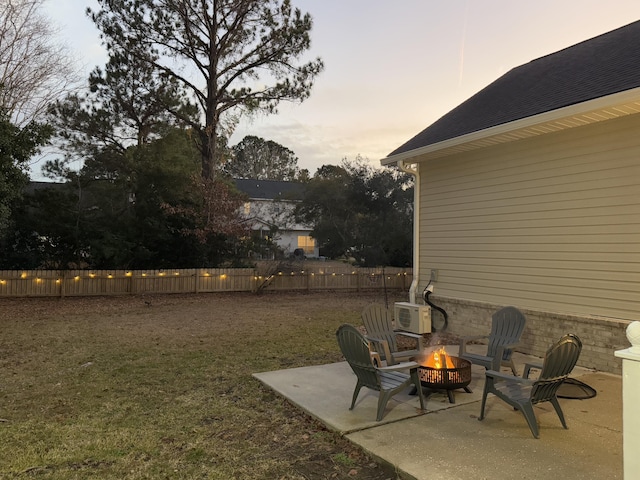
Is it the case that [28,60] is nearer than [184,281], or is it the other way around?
[28,60]

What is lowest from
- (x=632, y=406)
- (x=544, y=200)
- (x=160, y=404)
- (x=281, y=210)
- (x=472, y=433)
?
(x=160, y=404)

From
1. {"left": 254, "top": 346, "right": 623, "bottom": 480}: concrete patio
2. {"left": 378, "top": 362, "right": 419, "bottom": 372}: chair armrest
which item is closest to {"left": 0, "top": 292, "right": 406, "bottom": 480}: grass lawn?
{"left": 254, "top": 346, "right": 623, "bottom": 480}: concrete patio

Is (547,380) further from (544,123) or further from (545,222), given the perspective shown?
(544,123)

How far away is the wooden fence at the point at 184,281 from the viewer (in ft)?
40.7

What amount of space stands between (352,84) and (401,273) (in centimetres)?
734

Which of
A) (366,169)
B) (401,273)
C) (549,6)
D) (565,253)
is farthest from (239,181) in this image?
(565,253)

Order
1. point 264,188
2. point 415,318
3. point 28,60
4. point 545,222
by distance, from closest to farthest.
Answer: point 545,222 → point 415,318 → point 28,60 → point 264,188

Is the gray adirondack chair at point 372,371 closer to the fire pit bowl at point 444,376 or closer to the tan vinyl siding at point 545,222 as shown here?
the fire pit bowl at point 444,376

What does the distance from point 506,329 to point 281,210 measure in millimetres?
20633

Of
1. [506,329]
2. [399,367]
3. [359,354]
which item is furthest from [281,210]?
[399,367]

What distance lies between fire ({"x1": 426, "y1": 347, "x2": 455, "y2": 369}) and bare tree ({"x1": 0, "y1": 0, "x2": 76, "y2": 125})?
13.4 m

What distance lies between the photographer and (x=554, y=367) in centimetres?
337

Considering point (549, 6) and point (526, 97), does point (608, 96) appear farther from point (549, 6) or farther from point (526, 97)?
point (549, 6)

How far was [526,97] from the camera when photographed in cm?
699
